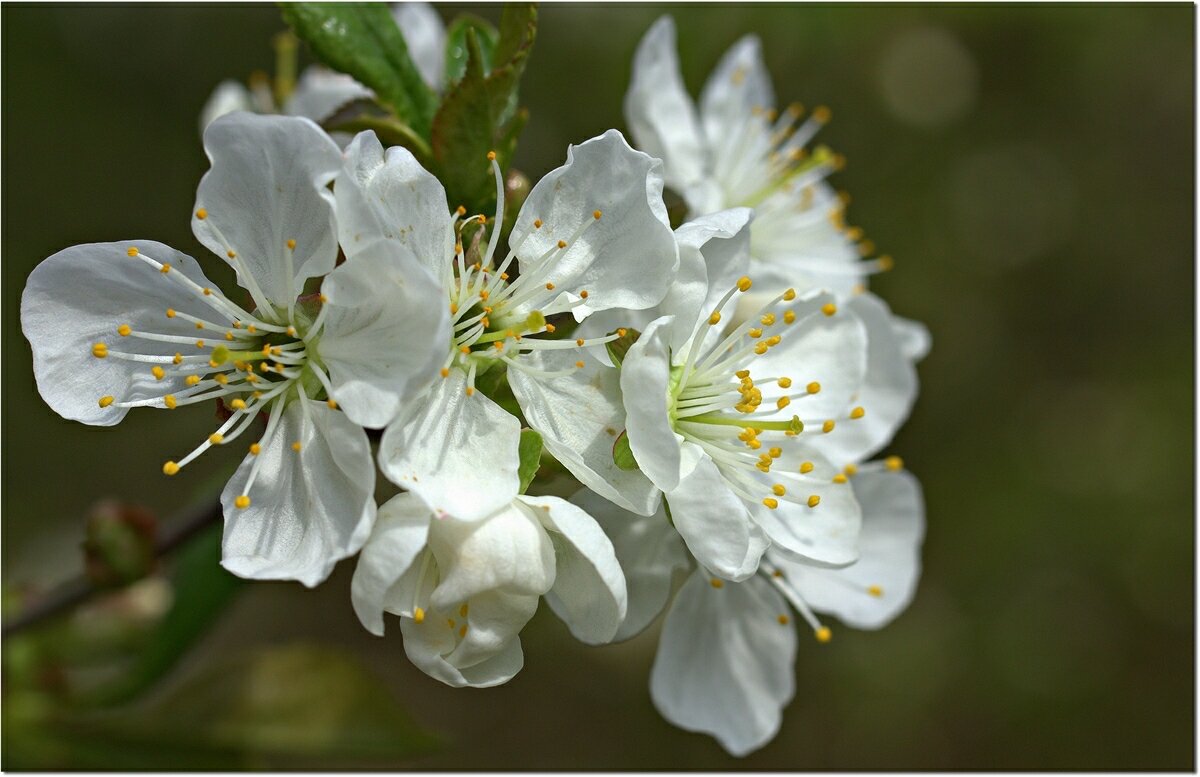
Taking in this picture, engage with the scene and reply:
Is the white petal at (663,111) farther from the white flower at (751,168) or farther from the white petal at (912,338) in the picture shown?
the white petal at (912,338)

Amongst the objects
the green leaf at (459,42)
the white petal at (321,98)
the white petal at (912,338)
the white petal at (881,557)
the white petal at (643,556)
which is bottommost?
the white petal at (881,557)

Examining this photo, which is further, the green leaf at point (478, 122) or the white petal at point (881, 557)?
the white petal at point (881, 557)

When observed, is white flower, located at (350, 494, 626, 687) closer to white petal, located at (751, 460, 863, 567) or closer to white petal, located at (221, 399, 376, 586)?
white petal, located at (221, 399, 376, 586)

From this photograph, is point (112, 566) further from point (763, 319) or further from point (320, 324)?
point (763, 319)

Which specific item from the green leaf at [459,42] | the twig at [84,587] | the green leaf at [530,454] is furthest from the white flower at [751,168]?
the twig at [84,587]

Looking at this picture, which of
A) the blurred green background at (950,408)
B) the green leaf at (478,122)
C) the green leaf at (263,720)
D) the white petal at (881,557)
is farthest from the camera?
the blurred green background at (950,408)

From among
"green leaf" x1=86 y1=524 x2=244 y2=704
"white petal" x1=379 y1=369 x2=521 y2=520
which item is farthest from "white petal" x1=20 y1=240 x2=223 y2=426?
"green leaf" x1=86 y1=524 x2=244 y2=704

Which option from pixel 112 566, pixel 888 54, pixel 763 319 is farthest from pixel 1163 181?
pixel 112 566

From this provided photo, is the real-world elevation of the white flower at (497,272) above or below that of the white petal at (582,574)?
above
